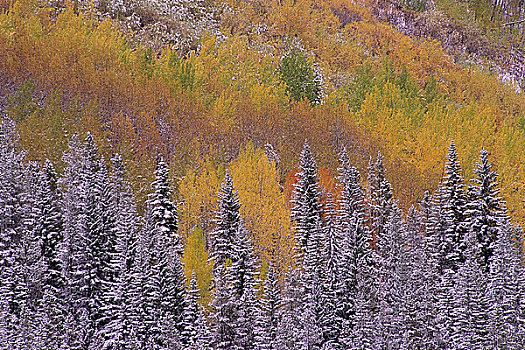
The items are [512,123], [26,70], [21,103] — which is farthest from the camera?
[512,123]

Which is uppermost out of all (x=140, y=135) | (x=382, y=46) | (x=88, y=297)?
(x=382, y=46)

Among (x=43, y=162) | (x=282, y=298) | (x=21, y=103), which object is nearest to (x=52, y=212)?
(x=43, y=162)

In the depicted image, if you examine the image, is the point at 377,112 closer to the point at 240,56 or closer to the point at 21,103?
the point at 240,56

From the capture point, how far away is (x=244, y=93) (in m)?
97.9

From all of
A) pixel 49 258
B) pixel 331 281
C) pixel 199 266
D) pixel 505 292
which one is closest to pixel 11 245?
pixel 49 258

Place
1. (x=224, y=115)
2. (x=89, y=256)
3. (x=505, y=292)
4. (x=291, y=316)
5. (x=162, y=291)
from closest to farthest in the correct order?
1. (x=162, y=291)
2. (x=505, y=292)
3. (x=291, y=316)
4. (x=89, y=256)
5. (x=224, y=115)

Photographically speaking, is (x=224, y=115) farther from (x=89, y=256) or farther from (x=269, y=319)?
(x=269, y=319)

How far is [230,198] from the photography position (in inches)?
2240

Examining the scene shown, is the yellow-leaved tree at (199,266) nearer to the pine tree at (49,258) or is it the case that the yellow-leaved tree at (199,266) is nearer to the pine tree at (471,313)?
the pine tree at (49,258)

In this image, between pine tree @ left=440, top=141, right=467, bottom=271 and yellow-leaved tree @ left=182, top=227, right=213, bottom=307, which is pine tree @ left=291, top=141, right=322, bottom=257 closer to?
yellow-leaved tree @ left=182, top=227, right=213, bottom=307

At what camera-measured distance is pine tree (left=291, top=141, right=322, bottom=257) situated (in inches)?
2327

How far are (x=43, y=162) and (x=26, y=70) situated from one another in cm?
2340

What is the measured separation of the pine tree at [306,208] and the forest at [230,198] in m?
0.24

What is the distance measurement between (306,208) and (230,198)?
8.33 meters
